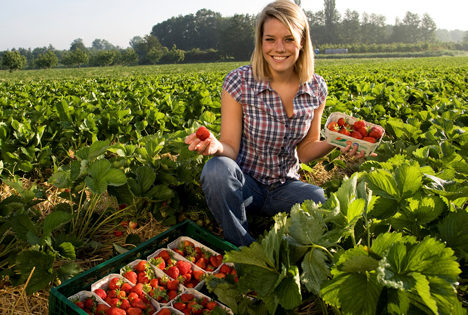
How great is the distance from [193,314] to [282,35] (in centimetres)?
168

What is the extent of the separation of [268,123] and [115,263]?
4.20ft

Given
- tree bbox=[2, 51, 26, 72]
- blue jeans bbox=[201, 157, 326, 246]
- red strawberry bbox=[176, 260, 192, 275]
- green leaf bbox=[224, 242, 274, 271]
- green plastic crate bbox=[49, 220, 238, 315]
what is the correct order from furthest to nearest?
1. tree bbox=[2, 51, 26, 72]
2. blue jeans bbox=[201, 157, 326, 246]
3. red strawberry bbox=[176, 260, 192, 275]
4. green plastic crate bbox=[49, 220, 238, 315]
5. green leaf bbox=[224, 242, 274, 271]

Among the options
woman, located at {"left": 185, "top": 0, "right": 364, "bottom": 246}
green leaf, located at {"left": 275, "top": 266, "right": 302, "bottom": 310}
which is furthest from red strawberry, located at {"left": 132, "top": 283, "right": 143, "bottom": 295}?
green leaf, located at {"left": 275, "top": 266, "right": 302, "bottom": 310}

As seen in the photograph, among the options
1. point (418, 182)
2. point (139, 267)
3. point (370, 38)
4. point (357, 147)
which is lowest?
point (139, 267)

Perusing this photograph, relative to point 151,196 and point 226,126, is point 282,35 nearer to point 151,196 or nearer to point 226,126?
point 226,126

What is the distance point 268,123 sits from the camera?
236 centimetres

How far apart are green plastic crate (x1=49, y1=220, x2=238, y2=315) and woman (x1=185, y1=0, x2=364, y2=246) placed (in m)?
0.23

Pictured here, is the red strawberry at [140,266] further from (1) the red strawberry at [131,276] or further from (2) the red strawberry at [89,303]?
(2) the red strawberry at [89,303]

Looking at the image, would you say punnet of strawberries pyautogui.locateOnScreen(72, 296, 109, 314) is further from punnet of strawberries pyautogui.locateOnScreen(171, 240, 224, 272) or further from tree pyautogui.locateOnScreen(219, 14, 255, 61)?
tree pyautogui.locateOnScreen(219, 14, 255, 61)

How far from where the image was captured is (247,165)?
2.47 m

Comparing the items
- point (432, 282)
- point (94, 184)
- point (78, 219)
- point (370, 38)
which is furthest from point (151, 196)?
point (370, 38)

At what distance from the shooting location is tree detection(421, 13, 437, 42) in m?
122

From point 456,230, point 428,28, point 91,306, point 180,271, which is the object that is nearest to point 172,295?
point 180,271

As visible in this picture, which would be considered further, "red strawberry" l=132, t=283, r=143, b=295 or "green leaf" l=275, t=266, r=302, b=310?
"red strawberry" l=132, t=283, r=143, b=295
